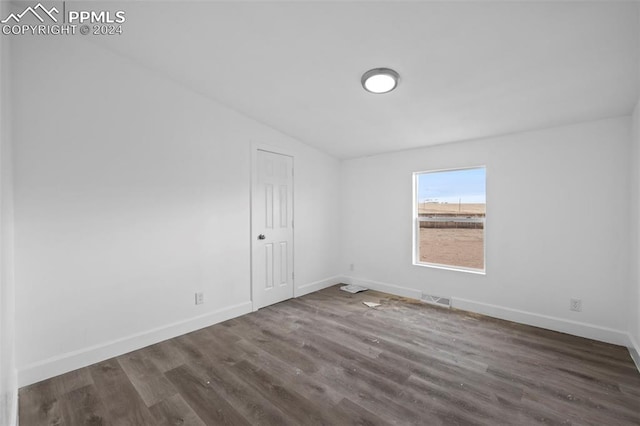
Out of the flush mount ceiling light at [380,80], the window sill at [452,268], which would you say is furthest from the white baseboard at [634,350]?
the flush mount ceiling light at [380,80]

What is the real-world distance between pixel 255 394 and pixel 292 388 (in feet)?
0.88

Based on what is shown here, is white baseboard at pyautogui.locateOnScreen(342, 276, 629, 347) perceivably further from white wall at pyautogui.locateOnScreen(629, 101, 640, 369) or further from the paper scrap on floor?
the paper scrap on floor

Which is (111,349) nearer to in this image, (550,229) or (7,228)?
(7,228)

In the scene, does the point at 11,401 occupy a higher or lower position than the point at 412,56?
lower

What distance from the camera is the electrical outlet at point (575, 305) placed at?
9.54 feet

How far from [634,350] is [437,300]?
181 cm

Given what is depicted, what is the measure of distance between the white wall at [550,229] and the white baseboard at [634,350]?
112 mm

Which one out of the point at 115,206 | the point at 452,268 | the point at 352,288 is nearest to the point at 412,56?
the point at 452,268

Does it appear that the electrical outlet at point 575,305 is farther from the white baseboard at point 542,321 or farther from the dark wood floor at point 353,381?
the dark wood floor at point 353,381

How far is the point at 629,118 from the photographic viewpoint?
8.78ft

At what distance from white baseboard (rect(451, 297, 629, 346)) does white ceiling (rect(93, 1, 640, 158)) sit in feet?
6.96

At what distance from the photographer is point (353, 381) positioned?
2.14 m

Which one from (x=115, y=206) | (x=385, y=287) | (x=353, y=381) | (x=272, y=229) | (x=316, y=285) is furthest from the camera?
(x=316, y=285)

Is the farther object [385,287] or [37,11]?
[385,287]
